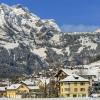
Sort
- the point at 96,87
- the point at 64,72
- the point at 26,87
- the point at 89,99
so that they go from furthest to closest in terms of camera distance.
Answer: the point at 26,87
the point at 96,87
the point at 64,72
the point at 89,99

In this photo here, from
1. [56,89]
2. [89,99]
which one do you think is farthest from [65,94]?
[89,99]

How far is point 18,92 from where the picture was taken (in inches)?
6914

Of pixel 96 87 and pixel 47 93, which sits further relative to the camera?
pixel 96 87

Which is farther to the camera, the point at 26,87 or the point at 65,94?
the point at 26,87

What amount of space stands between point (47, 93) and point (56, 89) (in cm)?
275

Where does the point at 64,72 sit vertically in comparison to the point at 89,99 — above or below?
above

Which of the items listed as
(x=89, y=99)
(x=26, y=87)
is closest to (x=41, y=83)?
(x=26, y=87)

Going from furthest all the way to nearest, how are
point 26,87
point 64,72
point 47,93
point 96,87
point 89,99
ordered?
1. point 26,87
2. point 96,87
3. point 64,72
4. point 47,93
5. point 89,99

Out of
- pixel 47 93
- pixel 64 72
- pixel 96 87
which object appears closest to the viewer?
pixel 47 93

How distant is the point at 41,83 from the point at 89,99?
98130mm

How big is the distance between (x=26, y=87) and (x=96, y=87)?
25.0 meters

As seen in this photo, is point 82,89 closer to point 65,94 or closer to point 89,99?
point 65,94

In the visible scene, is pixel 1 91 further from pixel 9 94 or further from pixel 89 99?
pixel 89 99

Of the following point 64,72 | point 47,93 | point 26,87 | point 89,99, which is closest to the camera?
point 89,99
